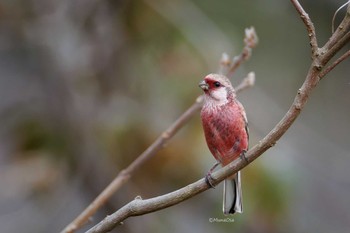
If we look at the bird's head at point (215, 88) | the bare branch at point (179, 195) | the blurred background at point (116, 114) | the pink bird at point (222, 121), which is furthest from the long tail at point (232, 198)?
the blurred background at point (116, 114)

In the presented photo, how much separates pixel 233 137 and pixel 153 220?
9.34 ft

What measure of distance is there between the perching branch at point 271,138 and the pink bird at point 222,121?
2.30 feet

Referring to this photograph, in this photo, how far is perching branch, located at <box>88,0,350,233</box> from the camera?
2.68 meters

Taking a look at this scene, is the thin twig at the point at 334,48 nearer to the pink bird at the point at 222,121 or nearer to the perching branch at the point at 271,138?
the perching branch at the point at 271,138

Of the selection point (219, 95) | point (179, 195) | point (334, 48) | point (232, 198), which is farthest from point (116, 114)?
point (334, 48)

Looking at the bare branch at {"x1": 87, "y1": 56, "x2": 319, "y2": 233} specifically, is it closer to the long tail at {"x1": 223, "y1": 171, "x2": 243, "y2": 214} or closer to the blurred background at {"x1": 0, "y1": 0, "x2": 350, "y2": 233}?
the long tail at {"x1": 223, "y1": 171, "x2": 243, "y2": 214}

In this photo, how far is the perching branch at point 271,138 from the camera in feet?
8.79

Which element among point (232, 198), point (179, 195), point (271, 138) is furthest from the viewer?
point (232, 198)

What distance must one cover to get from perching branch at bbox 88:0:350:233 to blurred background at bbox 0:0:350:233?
107 inches

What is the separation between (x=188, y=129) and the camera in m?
6.07

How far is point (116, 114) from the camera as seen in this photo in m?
6.24

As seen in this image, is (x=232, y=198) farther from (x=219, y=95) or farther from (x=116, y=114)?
(x=116, y=114)

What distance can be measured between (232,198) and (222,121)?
65 centimetres

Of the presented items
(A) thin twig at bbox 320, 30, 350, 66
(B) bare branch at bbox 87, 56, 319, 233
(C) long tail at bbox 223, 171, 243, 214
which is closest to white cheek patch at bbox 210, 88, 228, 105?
(C) long tail at bbox 223, 171, 243, 214
